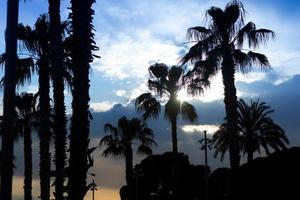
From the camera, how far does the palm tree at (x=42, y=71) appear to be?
2423 centimetres

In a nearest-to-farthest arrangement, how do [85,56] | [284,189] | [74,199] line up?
[74,199] < [85,56] < [284,189]

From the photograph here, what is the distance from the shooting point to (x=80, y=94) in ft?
53.6

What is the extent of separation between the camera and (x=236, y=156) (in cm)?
2997

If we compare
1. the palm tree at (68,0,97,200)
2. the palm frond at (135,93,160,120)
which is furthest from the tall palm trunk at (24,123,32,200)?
the palm tree at (68,0,97,200)

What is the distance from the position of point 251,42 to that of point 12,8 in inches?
833

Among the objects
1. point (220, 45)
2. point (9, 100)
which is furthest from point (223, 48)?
point (9, 100)

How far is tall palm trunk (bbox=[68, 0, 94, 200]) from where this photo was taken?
51.5 ft

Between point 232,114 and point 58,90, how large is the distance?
10.2 metres

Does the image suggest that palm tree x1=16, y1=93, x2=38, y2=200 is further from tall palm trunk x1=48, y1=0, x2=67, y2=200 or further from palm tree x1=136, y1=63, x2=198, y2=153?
tall palm trunk x1=48, y1=0, x2=67, y2=200

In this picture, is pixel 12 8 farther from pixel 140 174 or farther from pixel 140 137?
pixel 140 174

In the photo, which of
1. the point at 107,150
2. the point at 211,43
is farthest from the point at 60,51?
the point at 107,150

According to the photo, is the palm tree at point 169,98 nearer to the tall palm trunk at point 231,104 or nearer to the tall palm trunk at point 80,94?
the tall palm trunk at point 231,104

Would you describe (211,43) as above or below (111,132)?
above

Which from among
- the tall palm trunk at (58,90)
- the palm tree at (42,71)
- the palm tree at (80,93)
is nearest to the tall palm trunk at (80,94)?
the palm tree at (80,93)
